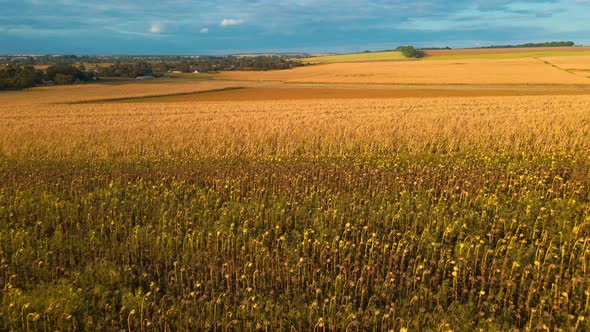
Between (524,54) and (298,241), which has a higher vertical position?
(524,54)

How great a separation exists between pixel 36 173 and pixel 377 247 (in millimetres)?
7574

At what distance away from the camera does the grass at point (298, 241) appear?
4.21 m

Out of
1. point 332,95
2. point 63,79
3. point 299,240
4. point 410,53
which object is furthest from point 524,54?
point 299,240

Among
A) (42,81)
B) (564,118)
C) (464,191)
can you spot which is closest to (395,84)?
(564,118)

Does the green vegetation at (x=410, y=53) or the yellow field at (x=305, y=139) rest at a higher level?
the green vegetation at (x=410, y=53)

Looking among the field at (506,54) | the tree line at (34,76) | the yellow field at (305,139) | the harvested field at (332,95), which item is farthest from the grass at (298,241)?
the field at (506,54)

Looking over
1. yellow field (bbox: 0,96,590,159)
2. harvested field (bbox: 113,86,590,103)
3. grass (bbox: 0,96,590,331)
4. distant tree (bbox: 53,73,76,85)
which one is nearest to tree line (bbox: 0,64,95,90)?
distant tree (bbox: 53,73,76,85)

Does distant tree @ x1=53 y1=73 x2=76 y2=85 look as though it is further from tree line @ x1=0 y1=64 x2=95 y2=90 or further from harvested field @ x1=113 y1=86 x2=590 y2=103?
harvested field @ x1=113 y1=86 x2=590 y2=103

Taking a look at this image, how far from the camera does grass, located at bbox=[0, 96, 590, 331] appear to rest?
421cm

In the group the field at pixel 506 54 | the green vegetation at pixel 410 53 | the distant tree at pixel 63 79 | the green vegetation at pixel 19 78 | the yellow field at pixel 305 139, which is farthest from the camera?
the green vegetation at pixel 410 53

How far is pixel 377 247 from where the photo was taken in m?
5.49

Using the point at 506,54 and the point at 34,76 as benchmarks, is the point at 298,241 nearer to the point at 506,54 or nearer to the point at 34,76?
the point at 34,76

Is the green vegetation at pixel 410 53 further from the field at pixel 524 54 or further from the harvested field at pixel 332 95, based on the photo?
the harvested field at pixel 332 95

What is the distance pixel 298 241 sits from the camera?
5730 millimetres
